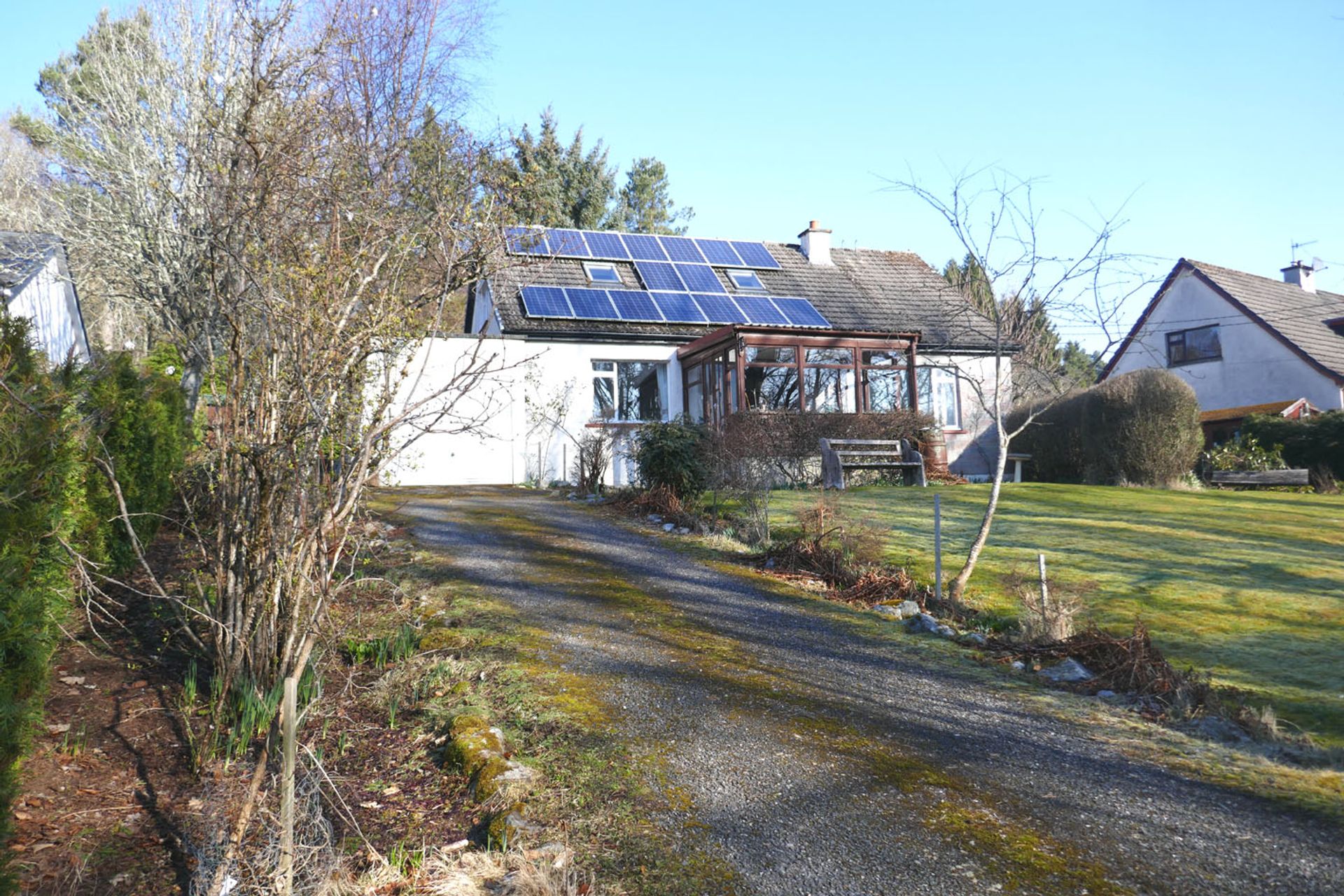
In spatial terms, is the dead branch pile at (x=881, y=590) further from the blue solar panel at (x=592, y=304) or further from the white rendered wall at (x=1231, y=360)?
the white rendered wall at (x=1231, y=360)

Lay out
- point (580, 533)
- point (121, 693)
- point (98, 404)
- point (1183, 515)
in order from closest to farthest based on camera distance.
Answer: point (121, 693)
point (98, 404)
point (580, 533)
point (1183, 515)

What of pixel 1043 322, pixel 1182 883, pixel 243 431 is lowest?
pixel 1182 883

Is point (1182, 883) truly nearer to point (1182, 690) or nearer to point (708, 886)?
point (708, 886)

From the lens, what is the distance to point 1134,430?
1662cm

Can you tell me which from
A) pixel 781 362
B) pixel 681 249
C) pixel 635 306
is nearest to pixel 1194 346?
pixel 781 362

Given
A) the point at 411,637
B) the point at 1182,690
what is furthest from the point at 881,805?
the point at 411,637

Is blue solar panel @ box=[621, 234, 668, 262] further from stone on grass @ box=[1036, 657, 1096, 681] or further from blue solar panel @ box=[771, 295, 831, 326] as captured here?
stone on grass @ box=[1036, 657, 1096, 681]

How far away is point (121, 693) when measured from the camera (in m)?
4.83

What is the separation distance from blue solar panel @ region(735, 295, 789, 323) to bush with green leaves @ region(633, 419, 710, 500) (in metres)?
8.25

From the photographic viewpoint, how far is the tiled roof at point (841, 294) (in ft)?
64.1

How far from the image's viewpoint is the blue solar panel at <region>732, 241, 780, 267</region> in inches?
951

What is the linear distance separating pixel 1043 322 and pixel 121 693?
867cm

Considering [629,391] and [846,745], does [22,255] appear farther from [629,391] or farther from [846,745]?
[846,745]

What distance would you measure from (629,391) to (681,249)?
19.4 ft
